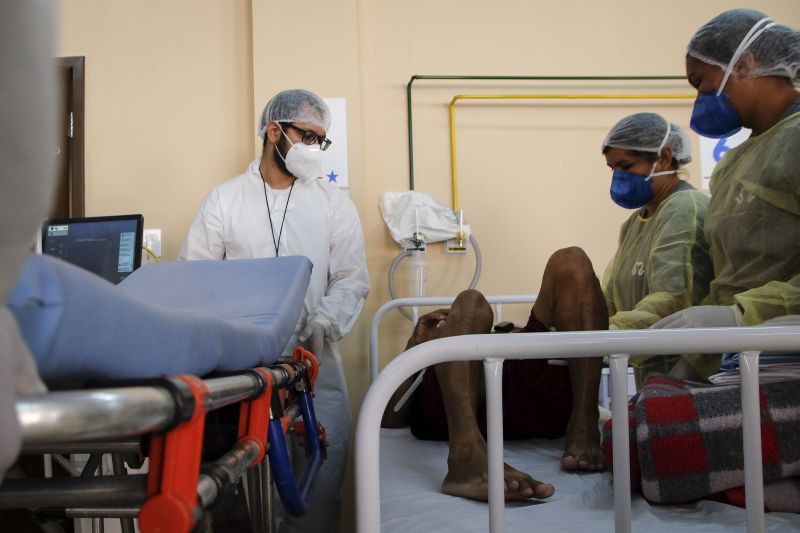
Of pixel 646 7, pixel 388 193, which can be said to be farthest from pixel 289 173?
pixel 646 7

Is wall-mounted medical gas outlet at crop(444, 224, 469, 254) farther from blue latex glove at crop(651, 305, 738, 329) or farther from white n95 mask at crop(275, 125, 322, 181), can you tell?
blue latex glove at crop(651, 305, 738, 329)

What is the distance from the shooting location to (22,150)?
1.13ft

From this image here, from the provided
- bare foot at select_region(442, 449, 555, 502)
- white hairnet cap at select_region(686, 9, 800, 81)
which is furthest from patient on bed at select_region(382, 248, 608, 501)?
white hairnet cap at select_region(686, 9, 800, 81)

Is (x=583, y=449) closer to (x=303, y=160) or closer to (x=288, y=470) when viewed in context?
(x=288, y=470)

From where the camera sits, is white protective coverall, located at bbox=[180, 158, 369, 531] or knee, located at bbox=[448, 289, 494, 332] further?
white protective coverall, located at bbox=[180, 158, 369, 531]

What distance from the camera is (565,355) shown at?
2.84 ft

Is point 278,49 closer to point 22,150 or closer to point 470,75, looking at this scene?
point 470,75

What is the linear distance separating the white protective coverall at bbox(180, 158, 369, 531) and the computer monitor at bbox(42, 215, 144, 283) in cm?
17

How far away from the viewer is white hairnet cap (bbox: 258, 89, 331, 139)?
218 cm

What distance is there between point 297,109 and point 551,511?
60.1 inches

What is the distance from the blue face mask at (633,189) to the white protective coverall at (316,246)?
2.73ft

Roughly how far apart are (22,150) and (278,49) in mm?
2431

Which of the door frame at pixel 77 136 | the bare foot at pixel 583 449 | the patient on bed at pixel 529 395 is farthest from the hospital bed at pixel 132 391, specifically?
the door frame at pixel 77 136

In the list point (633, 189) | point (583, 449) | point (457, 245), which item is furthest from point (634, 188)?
point (583, 449)
